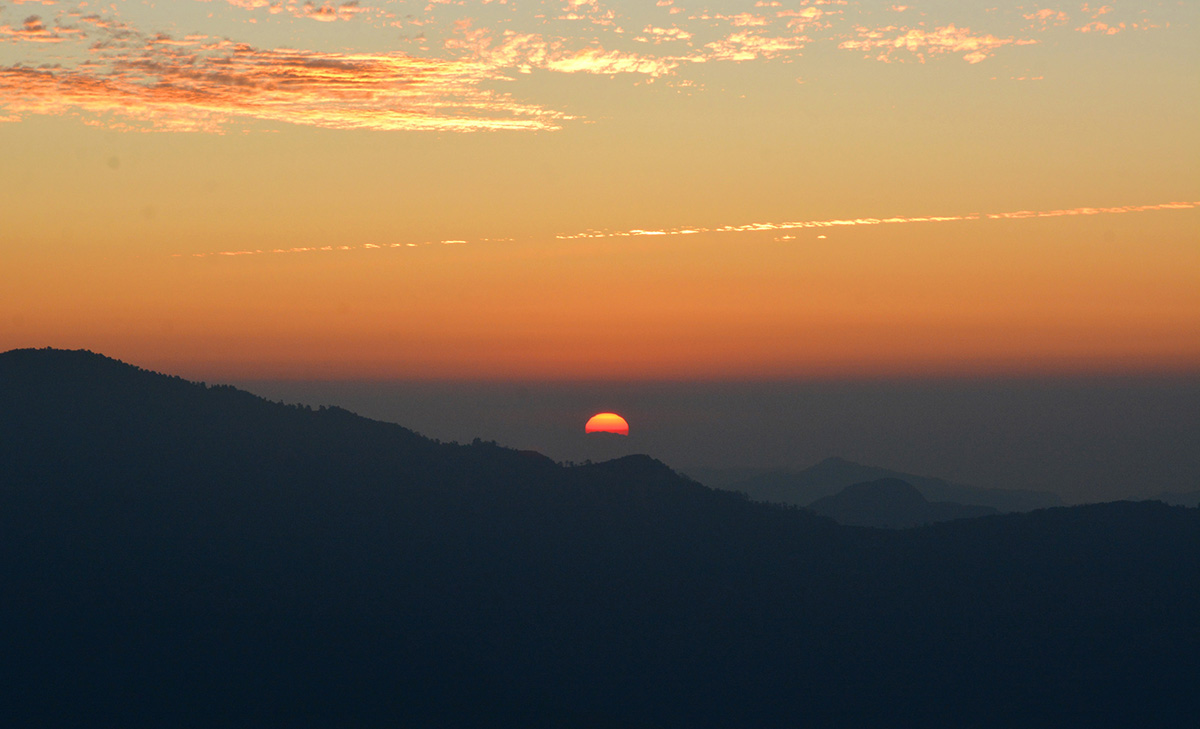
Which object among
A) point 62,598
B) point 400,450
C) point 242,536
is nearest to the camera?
point 62,598

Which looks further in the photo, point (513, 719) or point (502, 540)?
point (502, 540)

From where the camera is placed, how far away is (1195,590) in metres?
140

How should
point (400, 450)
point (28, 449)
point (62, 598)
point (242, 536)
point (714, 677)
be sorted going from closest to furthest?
point (62, 598)
point (714, 677)
point (242, 536)
point (28, 449)
point (400, 450)

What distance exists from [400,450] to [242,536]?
42831 millimetres

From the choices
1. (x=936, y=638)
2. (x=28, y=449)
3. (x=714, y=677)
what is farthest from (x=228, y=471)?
(x=936, y=638)

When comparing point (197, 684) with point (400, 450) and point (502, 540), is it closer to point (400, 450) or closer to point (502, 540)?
point (502, 540)

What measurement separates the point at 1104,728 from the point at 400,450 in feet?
374

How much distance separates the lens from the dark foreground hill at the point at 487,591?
371 feet

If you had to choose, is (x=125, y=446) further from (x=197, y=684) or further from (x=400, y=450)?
(x=197, y=684)

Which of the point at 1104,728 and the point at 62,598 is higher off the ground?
the point at 62,598

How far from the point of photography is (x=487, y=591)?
139500mm

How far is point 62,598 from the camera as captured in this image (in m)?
116

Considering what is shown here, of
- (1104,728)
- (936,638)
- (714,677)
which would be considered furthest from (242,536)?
(1104,728)

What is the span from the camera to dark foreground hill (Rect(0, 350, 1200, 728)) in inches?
4446
